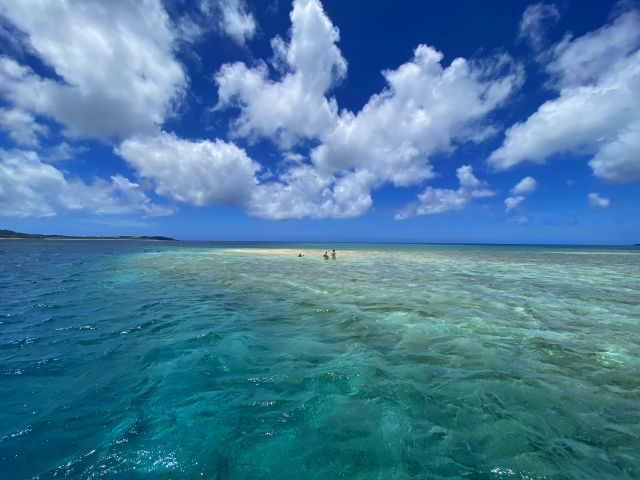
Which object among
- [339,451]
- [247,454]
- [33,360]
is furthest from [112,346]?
[339,451]

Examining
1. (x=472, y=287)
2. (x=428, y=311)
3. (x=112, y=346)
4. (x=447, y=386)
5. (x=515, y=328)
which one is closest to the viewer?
(x=447, y=386)

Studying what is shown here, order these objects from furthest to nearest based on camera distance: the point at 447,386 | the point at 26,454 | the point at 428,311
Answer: the point at 428,311
the point at 447,386
the point at 26,454

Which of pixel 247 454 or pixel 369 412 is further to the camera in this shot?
pixel 369 412

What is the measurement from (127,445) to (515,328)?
12434 mm

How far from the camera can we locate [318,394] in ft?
21.3

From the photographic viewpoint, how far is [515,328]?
445 inches

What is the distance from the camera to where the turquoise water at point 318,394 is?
15.0 ft

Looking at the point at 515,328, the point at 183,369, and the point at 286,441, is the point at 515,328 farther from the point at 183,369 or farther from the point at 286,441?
the point at 183,369

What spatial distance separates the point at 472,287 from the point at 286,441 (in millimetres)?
19836

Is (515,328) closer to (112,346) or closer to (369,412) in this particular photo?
(369,412)

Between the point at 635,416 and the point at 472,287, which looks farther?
the point at 472,287

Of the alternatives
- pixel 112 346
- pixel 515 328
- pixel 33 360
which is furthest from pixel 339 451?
pixel 515 328

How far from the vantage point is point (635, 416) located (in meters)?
5.76

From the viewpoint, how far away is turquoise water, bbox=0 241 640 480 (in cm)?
457
